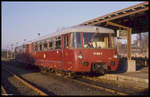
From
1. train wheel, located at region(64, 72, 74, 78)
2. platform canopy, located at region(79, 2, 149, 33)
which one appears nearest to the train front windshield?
platform canopy, located at region(79, 2, 149, 33)

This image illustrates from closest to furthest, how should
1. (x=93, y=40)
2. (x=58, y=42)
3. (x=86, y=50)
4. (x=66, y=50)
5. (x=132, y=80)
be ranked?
1. (x=132, y=80)
2. (x=86, y=50)
3. (x=93, y=40)
4. (x=66, y=50)
5. (x=58, y=42)

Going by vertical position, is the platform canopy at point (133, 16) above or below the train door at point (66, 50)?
above

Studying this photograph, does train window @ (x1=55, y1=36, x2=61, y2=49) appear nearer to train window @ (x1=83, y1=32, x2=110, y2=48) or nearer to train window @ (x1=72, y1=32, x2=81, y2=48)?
train window @ (x1=72, y1=32, x2=81, y2=48)

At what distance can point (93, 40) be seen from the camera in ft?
36.4

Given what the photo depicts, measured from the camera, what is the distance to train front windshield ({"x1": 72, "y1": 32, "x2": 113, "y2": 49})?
35.4 ft

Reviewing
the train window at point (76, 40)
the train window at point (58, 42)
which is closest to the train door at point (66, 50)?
the train window at point (76, 40)

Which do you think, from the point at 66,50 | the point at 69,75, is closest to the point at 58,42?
the point at 66,50

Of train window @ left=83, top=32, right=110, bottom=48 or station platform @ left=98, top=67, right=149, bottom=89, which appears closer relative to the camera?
station platform @ left=98, top=67, right=149, bottom=89

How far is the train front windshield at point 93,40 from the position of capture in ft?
35.4

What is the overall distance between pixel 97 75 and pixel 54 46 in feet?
10.6

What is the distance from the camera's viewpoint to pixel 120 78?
1132 cm

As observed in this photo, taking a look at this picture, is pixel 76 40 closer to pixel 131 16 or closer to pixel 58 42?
pixel 58 42

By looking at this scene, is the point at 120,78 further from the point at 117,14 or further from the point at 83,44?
the point at 117,14

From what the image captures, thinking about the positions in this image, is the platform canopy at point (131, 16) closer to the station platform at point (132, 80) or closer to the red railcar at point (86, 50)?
the red railcar at point (86, 50)
